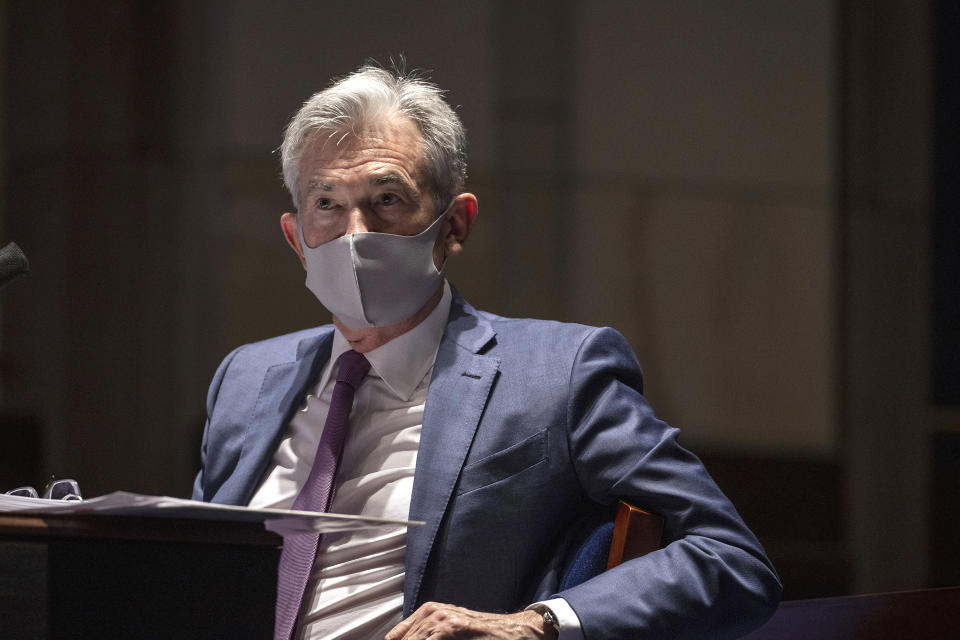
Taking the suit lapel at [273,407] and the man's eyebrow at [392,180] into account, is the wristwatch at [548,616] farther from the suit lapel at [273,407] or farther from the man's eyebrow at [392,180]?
the man's eyebrow at [392,180]

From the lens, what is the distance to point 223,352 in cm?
511

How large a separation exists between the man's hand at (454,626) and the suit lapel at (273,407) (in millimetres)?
546

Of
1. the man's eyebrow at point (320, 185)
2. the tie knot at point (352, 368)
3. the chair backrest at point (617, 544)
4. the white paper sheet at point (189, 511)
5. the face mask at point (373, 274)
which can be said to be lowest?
the chair backrest at point (617, 544)

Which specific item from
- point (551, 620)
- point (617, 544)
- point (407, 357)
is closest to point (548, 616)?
point (551, 620)

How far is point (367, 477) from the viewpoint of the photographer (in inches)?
68.3

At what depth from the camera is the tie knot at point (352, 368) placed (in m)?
1.81

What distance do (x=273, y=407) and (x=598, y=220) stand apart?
12.1 feet

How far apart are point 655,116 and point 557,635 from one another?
4.39m

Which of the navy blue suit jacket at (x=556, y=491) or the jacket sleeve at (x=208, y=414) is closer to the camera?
the navy blue suit jacket at (x=556, y=491)

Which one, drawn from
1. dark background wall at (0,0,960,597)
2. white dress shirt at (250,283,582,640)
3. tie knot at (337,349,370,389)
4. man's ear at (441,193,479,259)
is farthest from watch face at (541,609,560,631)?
dark background wall at (0,0,960,597)

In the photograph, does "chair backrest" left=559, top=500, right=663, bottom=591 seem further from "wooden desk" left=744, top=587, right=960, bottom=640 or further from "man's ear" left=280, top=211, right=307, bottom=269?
"man's ear" left=280, top=211, right=307, bottom=269

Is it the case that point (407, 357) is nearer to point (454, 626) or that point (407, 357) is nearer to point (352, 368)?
point (352, 368)

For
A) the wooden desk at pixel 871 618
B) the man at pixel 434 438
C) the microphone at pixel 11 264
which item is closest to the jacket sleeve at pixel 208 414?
the man at pixel 434 438

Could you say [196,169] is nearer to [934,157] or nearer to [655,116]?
[655,116]
